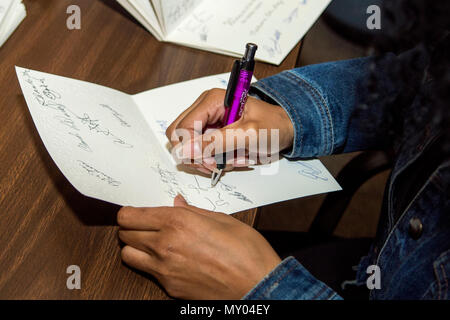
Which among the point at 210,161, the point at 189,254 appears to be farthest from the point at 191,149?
the point at 189,254

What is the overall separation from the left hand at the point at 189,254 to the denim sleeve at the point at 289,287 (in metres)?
0.01

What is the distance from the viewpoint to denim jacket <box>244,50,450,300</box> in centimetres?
49

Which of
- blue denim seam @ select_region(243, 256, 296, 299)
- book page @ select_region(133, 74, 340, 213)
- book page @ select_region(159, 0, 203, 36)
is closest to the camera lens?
blue denim seam @ select_region(243, 256, 296, 299)

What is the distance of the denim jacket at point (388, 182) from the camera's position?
19.2 inches

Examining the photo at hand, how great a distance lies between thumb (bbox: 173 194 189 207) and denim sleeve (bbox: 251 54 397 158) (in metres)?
0.19

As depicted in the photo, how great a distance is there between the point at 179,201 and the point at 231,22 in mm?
411

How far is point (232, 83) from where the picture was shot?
0.57m

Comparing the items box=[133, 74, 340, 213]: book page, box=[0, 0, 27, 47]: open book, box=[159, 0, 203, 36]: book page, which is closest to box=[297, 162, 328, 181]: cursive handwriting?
box=[133, 74, 340, 213]: book page

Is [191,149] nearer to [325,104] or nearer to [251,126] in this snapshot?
[251,126]

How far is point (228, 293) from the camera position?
48 centimetres

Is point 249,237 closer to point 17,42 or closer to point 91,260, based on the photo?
point 91,260

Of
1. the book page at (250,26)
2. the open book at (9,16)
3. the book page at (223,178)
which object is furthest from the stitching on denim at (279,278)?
the open book at (9,16)

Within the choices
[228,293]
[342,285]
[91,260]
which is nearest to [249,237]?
[228,293]

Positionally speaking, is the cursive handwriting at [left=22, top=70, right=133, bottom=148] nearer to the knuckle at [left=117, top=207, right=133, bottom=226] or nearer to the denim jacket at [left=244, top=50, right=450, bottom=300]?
the knuckle at [left=117, top=207, right=133, bottom=226]
